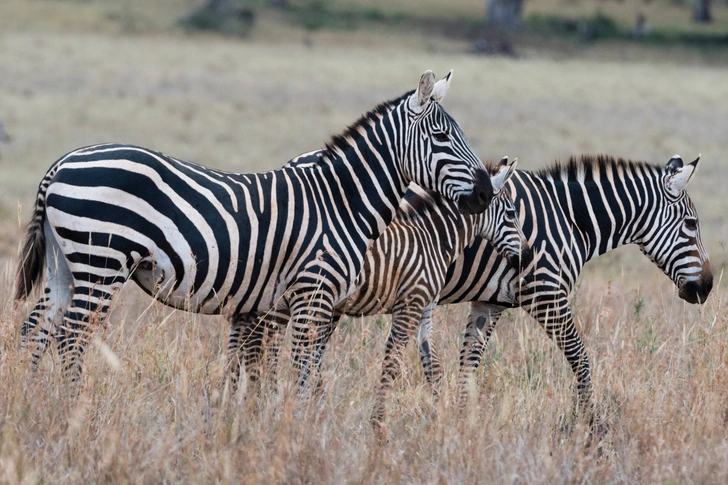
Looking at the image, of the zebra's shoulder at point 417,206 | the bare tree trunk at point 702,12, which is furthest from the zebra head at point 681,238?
the bare tree trunk at point 702,12

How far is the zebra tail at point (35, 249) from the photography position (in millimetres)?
5277

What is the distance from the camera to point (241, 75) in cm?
2866

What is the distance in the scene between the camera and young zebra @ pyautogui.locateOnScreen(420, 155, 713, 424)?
6.38 m

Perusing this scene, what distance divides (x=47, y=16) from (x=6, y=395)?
114ft

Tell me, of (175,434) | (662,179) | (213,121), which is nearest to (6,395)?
(175,434)

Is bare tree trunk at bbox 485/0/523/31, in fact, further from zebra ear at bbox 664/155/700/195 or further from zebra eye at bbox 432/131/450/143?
zebra eye at bbox 432/131/450/143

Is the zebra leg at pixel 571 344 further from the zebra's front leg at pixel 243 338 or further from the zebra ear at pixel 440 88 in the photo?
the zebra's front leg at pixel 243 338

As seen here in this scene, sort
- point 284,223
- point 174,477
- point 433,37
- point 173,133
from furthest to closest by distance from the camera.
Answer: point 433,37 → point 173,133 → point 284,223 → point 174,477

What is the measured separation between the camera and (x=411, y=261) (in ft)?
19.8

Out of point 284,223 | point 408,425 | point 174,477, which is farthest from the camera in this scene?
point 284,223

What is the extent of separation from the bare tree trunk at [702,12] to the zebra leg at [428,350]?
51472mm

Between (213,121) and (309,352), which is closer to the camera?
(309,352)

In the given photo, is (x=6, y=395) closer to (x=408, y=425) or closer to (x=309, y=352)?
(x=309, y=352)

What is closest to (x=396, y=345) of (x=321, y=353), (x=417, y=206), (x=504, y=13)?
(x=321, y=353)
